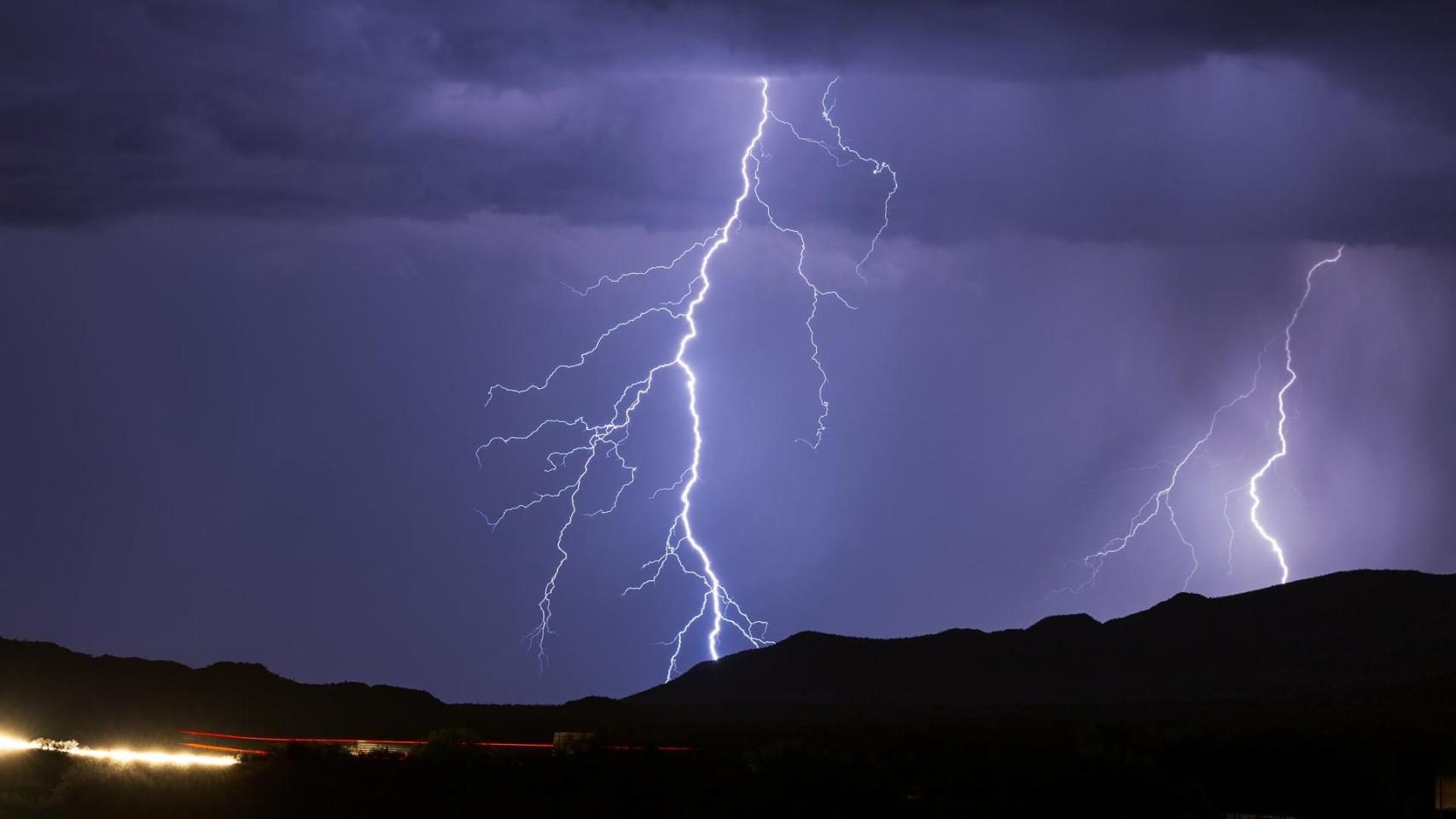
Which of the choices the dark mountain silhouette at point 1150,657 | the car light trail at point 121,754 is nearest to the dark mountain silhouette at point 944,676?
the dark mountain silhouette at point 1150,657

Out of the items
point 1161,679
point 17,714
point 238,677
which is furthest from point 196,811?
point 238,677

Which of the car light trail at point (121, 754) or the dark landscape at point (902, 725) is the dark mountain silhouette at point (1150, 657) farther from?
the car light trail at point (121, 754)

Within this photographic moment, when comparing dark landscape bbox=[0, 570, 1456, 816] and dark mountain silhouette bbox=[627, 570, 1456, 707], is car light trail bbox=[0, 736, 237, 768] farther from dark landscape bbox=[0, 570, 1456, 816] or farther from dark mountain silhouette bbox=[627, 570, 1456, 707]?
dark mountain silhouette bbox=[627, 570, 1456, 707]

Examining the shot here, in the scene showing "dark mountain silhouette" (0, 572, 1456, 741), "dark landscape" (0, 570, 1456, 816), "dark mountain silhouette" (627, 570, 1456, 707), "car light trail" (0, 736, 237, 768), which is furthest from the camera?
"dark mountain silhouette" (627, 570, 1456, 707)

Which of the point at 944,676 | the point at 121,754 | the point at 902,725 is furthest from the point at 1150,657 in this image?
the point at 121,754

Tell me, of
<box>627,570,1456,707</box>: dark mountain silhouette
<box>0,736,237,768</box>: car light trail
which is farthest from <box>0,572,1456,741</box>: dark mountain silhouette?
<box>0,736,237,768</box>: car light trail

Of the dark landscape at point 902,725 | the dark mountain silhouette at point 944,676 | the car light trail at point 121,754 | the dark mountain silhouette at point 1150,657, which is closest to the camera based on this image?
the dark landscape at point 902,725
